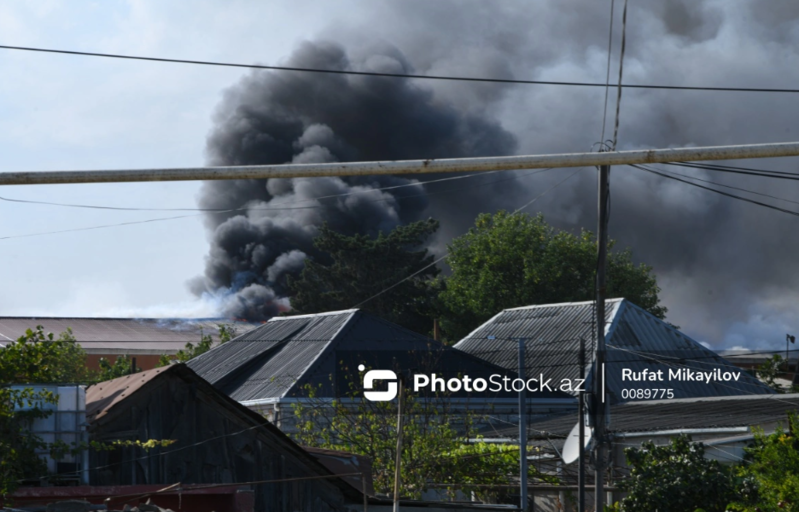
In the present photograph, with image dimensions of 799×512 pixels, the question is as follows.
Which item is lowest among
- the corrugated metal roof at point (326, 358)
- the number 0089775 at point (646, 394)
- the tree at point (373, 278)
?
the number 0089775 at point (646, 394)

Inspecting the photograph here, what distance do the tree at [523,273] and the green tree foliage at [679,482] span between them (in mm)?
52603

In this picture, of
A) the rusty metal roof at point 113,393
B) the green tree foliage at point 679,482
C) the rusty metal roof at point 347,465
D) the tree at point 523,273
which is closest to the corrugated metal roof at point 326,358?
the green tree foliage at point 679,482

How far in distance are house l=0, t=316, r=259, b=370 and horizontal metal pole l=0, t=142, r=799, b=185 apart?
72.6 metres

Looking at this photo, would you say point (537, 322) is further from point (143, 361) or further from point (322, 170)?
point (143, 361)

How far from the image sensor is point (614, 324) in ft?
140

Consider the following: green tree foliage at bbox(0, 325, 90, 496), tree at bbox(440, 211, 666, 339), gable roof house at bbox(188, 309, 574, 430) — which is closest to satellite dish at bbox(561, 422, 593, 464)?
gable roof house at bbox(188, 309, 574, 430)

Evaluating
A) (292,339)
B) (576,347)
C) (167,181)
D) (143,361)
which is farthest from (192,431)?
(143,361)

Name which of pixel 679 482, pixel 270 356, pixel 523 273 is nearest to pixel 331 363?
pixel 270 356

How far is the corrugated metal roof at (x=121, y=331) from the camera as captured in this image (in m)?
84.5

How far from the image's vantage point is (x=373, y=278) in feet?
229

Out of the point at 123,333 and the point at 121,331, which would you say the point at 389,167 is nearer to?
the point at 123,333

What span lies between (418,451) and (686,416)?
10.2m

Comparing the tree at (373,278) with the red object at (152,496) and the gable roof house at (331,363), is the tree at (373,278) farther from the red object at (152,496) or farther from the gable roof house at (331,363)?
the red object at (152,496)

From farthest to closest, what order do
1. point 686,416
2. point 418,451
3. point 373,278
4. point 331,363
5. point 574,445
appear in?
point 373,278, point 331,363, point 686,416, point 418,451, point 574,445
